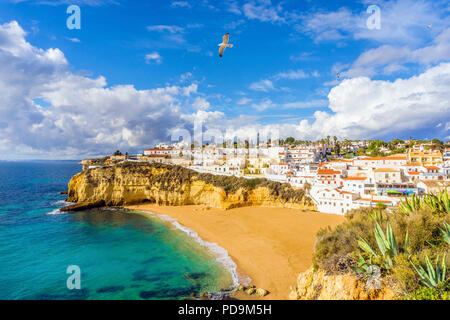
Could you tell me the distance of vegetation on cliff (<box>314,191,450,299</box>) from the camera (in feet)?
21.1

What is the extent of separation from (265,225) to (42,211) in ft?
113

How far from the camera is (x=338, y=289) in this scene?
8.16m

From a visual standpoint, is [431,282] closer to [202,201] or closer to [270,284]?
[270,284]

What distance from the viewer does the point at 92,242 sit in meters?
22.9

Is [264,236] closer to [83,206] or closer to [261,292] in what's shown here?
[261,292]

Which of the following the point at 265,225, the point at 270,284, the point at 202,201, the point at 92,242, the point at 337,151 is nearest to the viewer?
the point at 270,284

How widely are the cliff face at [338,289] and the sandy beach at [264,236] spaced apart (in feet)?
14.1

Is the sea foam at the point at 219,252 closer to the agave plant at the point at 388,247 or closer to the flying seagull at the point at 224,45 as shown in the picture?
the agave plant at the point at 388,247

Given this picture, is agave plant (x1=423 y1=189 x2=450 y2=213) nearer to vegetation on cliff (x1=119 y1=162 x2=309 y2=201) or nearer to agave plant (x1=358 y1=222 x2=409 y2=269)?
agave plant (x1=358 y1=222 x2=409 y2=269)

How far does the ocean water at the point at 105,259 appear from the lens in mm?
14633

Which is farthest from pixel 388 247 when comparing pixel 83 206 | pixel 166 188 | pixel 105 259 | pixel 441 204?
pixel 83 206

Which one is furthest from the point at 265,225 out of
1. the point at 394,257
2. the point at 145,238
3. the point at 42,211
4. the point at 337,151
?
the point at 337,151

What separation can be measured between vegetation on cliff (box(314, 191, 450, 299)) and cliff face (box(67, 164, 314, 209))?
2260 cm

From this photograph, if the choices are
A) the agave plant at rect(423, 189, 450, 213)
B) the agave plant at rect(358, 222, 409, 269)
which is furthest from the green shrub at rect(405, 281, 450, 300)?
the agave plant at rect(423, 189, 450, 213)
